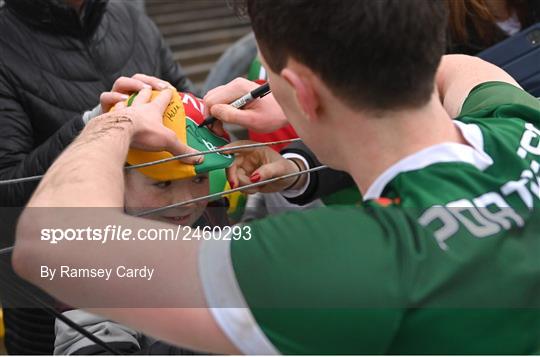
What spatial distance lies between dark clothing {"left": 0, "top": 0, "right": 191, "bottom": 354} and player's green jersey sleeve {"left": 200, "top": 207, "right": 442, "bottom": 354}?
3.07 ft

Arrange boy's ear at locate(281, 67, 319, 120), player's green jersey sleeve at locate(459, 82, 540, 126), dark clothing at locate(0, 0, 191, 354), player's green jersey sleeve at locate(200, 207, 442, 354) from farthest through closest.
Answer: dark clothing at locate(0, 0, 191, 354) → player's green jersey sleeve at locate(459, 82, 540, 126) → boy's ear at locate(281, 67, 319, 120) → player's green jersey sleeve at locate(200, 207, 442, 354)

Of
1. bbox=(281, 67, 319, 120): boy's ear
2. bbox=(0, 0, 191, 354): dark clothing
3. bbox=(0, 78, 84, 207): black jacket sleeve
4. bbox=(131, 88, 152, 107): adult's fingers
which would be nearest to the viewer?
bbox=(281, 67, 319, 120): boy's ear

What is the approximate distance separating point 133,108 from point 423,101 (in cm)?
52

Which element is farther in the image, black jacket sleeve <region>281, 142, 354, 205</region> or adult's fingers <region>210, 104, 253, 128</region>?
black jacket sleeve <region>281, 142, 354, 205</region>

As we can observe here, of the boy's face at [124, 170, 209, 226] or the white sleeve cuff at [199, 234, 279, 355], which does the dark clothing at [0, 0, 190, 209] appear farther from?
the white sleeve cuff at [199, 234, 279, 355]

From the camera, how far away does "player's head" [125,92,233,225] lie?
1.36 meters

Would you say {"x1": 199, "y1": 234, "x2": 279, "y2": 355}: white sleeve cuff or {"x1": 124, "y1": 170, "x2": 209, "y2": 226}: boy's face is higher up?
{"x1": 199, "y1": 234, "x2": 279, "y2": 355}: white sleeve cuff

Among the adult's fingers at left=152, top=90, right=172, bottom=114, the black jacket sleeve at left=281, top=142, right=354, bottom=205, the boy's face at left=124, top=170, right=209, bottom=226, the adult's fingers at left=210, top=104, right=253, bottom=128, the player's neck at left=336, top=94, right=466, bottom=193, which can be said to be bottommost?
the black jacket sleeve at left=281, top=142, right=354, bottom=205

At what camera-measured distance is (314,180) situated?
64.5 inches

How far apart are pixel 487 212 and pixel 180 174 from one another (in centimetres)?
63

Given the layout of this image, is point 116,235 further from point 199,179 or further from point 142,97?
point 199,179

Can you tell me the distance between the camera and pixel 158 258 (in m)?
0.92

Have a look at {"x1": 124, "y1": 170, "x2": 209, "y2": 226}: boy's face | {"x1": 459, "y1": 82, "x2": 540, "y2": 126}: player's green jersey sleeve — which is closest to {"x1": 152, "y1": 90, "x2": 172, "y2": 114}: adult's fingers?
{"x1": 124, "y1": 170, "x2": 209, "y2": 226}: boy's face

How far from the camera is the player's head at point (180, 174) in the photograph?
136cm
